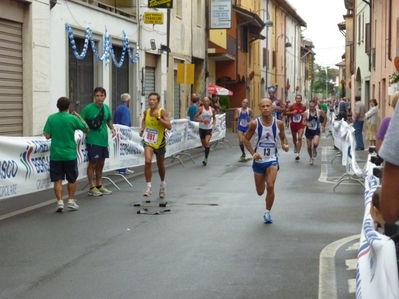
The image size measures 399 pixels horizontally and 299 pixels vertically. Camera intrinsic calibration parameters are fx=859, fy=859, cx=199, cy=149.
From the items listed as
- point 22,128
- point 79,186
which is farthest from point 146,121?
point 22,128

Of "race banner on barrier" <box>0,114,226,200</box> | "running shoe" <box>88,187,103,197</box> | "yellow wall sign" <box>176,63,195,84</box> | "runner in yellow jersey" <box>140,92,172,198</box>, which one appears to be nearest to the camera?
"race banner on barrier" <box>0,114,226,200</box>

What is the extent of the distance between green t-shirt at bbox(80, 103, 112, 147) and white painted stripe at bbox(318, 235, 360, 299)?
231 inches

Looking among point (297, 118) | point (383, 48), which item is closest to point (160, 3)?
point (297, 118)

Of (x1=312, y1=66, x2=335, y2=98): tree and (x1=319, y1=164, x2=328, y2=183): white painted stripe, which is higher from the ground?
(x1=312, y1=66, x2=335, y2=98): tree

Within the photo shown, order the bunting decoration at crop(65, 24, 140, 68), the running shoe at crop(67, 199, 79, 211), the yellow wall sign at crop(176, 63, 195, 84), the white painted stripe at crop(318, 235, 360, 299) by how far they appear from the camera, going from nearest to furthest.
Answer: the white painted stripe at crop(318, 235, 360, 299) → the running shoe at crop(67, 199, 79, 211) → the bunting decoration at crop(65, 24, 140, 68) → the yellow wall sign at crop(176, 63, 195, 84)

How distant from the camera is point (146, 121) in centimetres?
1450

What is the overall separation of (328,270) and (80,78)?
16.8 metres

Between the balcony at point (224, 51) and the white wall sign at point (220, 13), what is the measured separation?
11.9 feet

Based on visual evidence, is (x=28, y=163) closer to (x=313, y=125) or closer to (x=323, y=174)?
(x=323, y=174)

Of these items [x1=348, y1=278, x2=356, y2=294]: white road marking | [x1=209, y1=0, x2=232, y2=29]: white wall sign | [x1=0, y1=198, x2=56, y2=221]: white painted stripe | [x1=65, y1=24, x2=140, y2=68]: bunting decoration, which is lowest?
[x1=348, y1=278, x2=356, y2=294]: white road marking

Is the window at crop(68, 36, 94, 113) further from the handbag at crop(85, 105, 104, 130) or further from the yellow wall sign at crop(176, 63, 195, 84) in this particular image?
the handbag at crop(85, 105, 104, 130)

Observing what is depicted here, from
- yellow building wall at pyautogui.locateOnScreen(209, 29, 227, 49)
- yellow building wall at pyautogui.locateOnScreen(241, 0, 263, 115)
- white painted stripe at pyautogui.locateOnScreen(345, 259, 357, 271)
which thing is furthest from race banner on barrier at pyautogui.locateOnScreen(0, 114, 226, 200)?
yellow building wall at pyautogui.locateOnScreen(241, 0, 263, 115)

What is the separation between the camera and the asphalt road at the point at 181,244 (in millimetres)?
7273

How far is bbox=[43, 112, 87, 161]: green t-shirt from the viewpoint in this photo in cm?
1226
